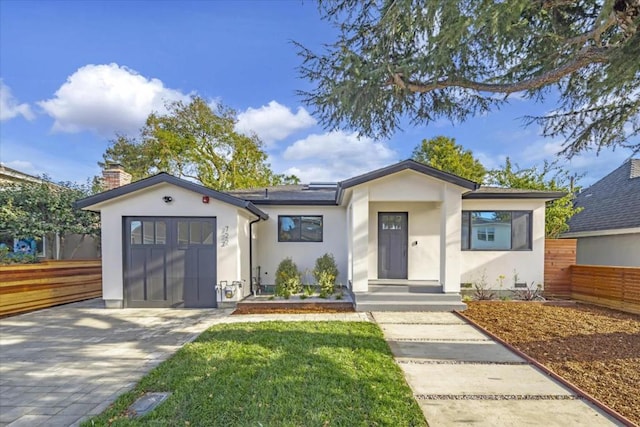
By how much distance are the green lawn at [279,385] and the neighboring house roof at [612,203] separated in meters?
13.0

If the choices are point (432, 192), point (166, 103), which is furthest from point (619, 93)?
point (166, 103)

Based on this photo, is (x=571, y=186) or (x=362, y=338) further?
(x=571, y=186)

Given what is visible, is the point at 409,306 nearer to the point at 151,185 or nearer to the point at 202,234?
the point at 202,234

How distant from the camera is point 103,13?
28.6 feet

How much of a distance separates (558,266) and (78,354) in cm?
1291

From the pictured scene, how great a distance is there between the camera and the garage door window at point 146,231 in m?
8.69

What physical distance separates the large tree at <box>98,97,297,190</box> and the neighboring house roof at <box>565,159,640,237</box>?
808 inches

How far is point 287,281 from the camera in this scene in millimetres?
9531

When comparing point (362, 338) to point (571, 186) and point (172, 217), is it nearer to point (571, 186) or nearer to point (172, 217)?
point (172, 217)

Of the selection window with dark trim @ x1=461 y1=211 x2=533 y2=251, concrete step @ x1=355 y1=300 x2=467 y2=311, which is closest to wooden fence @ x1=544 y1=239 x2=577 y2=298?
window with dark trim @ x1=461 y1=211 x2=533 y2=251

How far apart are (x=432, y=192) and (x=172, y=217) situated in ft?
24.1

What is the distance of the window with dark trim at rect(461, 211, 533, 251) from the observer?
33.2 feet

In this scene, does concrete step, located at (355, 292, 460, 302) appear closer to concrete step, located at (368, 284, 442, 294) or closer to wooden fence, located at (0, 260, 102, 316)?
concrete step, located at (368, 284, 442, 294)

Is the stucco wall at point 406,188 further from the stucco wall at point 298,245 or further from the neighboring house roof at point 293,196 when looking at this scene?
the stucco wall at point 298,245
